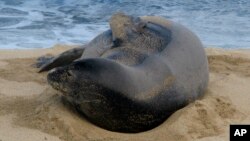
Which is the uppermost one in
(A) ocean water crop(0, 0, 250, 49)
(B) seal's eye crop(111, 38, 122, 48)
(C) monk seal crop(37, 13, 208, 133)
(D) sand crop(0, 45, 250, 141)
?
(B) seal's eye crop(111, 38, 122, 48)

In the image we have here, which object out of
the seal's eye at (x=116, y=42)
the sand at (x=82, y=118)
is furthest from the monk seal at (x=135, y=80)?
the sand at (x=82, y=118)

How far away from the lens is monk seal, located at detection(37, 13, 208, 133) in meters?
3.91

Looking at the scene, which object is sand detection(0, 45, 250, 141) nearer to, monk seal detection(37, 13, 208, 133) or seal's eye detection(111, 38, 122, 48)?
monk seal detection(37, 13, 208, 133)

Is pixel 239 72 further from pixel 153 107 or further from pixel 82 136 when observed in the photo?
pixel 82 136

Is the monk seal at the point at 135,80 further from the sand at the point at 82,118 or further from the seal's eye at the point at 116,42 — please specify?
the sand at the point at 82,118

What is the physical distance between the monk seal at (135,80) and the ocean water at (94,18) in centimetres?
449

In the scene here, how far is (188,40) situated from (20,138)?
194cm

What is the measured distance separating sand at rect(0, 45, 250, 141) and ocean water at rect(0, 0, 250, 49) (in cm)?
381

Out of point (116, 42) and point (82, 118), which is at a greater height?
point (116, 42)

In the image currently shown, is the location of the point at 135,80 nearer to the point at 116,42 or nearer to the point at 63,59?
the point at 116,42

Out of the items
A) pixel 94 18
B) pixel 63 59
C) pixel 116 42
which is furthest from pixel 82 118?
pixel 94 18

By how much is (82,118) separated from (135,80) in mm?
563

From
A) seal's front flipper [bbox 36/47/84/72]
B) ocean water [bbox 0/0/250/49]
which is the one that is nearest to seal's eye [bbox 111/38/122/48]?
seal's front flipper [bbox 36/47/84/72]

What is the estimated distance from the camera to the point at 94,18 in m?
12.5
